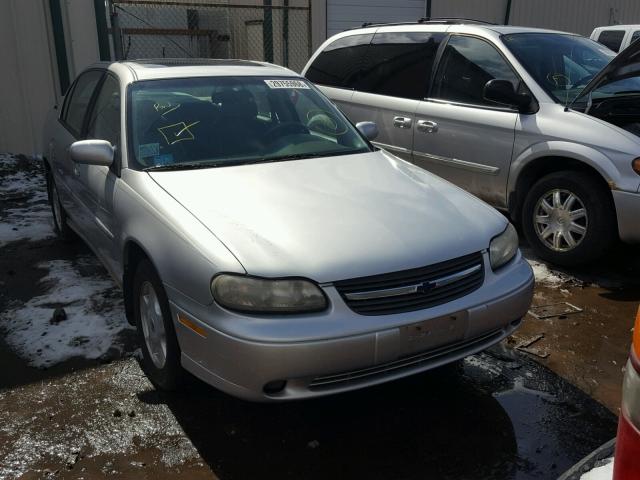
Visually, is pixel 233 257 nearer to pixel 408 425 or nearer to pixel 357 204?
pixel 357 204

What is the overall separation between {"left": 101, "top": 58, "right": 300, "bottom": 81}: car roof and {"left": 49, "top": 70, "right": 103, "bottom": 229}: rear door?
0.37m

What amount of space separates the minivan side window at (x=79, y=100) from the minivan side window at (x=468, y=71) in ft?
9.51

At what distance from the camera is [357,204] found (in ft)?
9.98

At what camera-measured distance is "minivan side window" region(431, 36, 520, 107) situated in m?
5.20

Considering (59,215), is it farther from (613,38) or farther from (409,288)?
(613,38)

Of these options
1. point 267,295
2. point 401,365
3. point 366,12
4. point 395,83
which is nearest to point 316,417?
point 401,365

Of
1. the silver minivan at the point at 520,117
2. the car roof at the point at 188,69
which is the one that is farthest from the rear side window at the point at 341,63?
the car roof at the point at 188,69

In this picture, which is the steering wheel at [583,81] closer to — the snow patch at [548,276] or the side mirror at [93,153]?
the snow patch at [548,276]

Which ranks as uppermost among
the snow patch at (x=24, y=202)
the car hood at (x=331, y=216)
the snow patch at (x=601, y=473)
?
the car hood at (x=331, y=216)

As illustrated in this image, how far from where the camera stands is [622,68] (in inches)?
171

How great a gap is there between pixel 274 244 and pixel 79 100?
2.94m

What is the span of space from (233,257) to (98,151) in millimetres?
1370

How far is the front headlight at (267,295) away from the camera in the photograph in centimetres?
251

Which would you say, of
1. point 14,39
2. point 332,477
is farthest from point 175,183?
point 14,39
